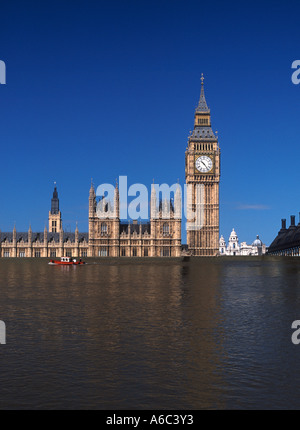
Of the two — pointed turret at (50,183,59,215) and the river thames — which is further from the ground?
pointed turret at (50,183,59,215)

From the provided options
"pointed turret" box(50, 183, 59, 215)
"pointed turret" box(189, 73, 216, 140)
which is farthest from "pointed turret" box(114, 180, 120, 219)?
"pointed turret" box(50, 183, 59, 215)

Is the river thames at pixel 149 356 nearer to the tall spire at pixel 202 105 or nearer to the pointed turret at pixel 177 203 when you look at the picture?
the pointed turret at pixel 177 203

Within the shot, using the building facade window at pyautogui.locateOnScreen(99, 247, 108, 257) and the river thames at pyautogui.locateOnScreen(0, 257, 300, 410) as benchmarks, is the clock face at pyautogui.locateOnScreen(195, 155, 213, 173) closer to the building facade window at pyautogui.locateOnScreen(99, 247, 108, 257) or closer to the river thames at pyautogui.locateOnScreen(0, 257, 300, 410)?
the building facade window at pyautogui.locateOnScreen(99, 247, 108, 257)

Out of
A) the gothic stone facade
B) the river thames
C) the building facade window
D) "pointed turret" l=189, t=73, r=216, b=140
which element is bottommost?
the river thames

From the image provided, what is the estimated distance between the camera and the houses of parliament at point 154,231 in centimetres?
15062

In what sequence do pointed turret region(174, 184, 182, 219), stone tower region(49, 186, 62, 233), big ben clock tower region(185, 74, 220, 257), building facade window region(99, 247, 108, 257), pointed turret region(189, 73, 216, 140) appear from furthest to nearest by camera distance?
1. stone tower region(49, 186, 62, 233)
2. pointed turret region(189, 73, 216, 140)
3. big ben clock tower region(185, 74, 220, 257)
4. pointed turret region(174, 184, 182, 219)
5. building facade window region(99, 247, 108, 257)

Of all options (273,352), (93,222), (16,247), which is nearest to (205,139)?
(93,222)

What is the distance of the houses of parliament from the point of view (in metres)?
151

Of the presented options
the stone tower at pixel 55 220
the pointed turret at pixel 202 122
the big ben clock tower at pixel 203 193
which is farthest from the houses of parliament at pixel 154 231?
the stone tower at pixel 55 220

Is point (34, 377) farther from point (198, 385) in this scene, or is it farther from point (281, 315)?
point (281, 315)

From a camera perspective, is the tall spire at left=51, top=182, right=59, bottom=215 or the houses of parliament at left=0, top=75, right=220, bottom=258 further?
the tall spire at left=51, top=182, right=59, bottom=215

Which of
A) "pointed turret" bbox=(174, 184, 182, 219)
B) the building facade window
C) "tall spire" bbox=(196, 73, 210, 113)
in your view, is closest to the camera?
the building facade window
